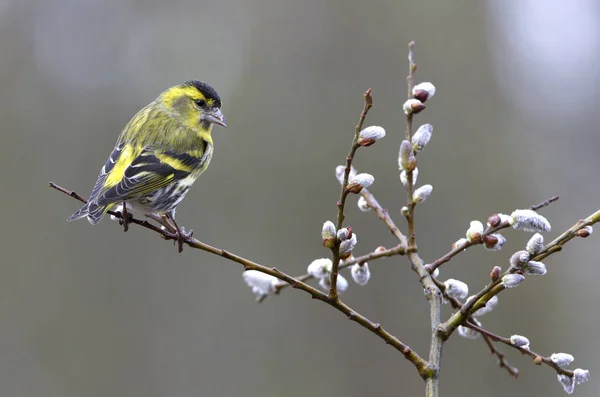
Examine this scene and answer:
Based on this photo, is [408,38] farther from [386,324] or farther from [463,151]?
[386,324]

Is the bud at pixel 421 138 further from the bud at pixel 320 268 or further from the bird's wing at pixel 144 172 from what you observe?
the bird's wing at pixel 144 172

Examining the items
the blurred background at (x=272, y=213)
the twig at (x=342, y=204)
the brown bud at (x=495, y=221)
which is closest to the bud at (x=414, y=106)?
the twig at (x=342, y=204)

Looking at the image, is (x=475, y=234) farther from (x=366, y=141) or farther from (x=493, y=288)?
(x=366, y=141)

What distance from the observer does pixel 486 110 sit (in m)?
11.2

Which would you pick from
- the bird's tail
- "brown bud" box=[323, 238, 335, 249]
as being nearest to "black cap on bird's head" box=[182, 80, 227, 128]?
the bird's tail

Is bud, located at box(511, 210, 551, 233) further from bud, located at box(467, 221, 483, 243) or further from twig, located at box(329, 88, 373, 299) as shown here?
twig, located at box(329, 88, 373, 299)

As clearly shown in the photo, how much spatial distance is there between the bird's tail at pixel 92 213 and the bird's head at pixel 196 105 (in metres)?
1.10

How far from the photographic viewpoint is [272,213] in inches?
379

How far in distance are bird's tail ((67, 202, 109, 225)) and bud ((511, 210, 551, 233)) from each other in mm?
1666

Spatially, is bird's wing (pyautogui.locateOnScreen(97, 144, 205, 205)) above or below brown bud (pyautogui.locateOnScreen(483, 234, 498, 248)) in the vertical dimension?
above

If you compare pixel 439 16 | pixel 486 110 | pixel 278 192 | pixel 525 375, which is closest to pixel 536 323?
pixel 525 375

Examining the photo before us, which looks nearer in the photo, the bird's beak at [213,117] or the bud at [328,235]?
the bud at [328,235]

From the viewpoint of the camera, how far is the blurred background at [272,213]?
342 inches

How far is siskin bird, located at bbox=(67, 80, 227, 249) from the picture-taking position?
10.2ft
